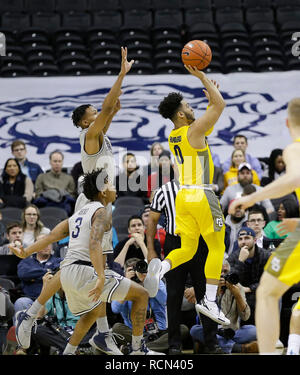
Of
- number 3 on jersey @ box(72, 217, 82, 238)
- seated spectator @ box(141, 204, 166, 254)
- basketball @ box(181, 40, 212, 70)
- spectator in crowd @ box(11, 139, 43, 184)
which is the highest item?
basketball @ box(181, 40, 212, 70)

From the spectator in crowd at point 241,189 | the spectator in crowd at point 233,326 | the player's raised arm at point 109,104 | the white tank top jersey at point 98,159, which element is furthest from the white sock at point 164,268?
the spectator in crowd at point 241,189

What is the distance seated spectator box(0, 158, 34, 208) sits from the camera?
967cm

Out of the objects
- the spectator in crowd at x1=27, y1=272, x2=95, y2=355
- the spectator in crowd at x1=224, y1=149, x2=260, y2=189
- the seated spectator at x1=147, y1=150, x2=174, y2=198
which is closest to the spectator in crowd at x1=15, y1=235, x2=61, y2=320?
the spectator in crowd at x1=27, y1=272, x2=95, y2=355

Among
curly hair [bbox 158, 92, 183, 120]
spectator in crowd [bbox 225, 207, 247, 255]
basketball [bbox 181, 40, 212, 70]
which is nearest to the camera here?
basketball [bbox 181, 40, 212, 70]

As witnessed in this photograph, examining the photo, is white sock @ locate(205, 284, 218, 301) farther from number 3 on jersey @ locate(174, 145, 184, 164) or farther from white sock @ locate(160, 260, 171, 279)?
number 3 on jersey @ locate(174, 145, 184, 164)

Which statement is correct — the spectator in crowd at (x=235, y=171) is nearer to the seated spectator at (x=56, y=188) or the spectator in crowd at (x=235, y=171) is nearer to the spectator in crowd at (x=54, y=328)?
the seated spectator at (x=56, y=188)

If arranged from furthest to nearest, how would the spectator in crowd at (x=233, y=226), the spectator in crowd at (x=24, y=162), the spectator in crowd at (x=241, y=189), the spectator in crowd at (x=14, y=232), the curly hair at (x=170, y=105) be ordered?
1. the spectator in crowd at (x=24, y=162)
2. the spectator in crowd at (x=241, y=189)
3. the spectator in crowd at (x=14, y=232)
4. the spectator in crowd at (x=233, y=226)
5. the curly hair at (x=170, y=105)

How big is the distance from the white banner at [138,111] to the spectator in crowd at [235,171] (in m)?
1.41

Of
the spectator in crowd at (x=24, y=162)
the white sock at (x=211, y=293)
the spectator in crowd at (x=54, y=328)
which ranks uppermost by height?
the spectator in crowd at (x=24, y=162)

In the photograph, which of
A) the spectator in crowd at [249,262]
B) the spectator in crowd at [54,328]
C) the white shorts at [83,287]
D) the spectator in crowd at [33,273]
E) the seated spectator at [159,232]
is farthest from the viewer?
the seated spectator at [159,232]

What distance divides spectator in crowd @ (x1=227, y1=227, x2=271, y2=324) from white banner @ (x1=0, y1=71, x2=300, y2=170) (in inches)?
155

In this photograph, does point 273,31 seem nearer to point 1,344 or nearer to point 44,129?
point 44,129

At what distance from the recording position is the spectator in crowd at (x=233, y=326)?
695 cm

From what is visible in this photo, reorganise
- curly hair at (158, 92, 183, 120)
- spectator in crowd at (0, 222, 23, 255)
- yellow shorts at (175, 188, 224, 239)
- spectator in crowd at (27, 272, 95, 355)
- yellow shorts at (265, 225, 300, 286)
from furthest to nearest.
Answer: spectator in crowd at (0, 222, 23, 255) → spectator in crowd at (27, 272, 95, 355) → curly hair at (158, 92, 183, 120) → yellow shorts at (175, 188, 224, 239) → yellow shorts at (265, 225, 300, 286)
